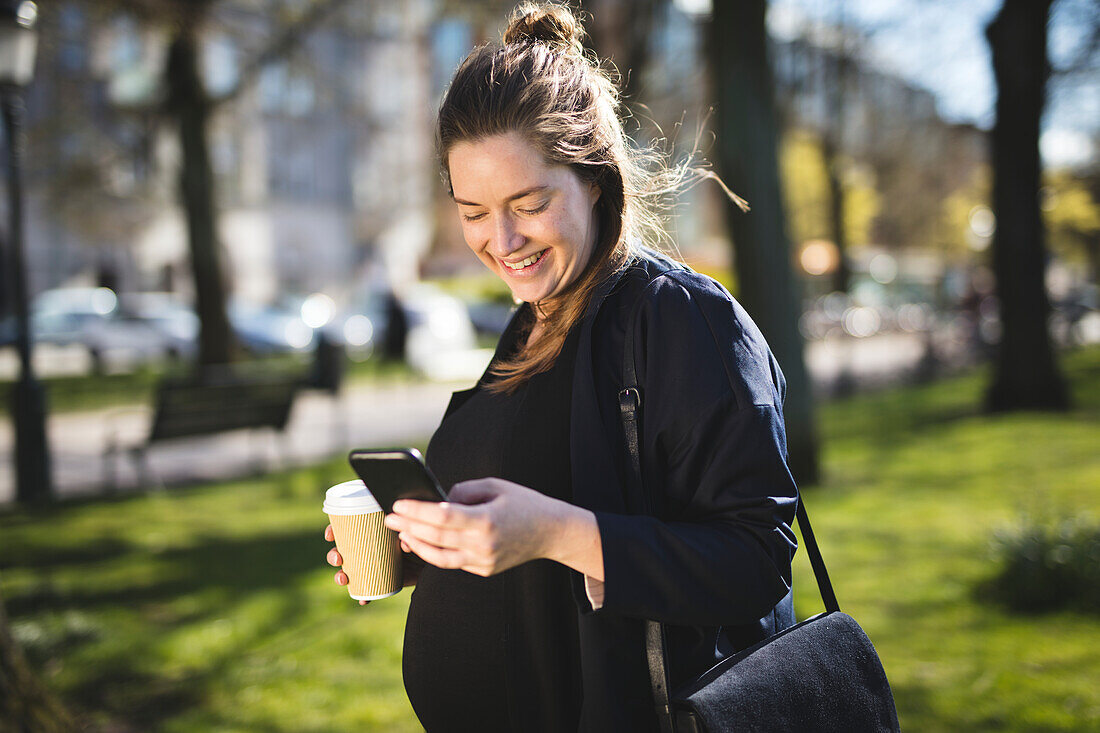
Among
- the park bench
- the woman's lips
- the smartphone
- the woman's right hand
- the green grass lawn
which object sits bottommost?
the green grass lawn

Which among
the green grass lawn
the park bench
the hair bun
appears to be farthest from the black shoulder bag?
the park bench

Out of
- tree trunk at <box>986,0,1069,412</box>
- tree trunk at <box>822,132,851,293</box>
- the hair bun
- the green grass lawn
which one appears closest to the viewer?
the hair bun

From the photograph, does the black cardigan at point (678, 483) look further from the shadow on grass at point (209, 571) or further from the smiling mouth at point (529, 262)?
the shadow on grass at point (209, 571)

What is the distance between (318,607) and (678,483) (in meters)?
4.16

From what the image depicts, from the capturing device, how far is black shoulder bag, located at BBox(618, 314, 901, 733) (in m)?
1.40

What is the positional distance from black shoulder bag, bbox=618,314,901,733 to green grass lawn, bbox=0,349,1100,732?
2295 mm

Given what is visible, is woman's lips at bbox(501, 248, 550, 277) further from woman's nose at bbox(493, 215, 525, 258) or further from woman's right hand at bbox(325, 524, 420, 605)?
woman's right hand at bbox(325, 524, 420, 605)

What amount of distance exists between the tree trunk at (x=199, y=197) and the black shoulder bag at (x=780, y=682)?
48.4 feet

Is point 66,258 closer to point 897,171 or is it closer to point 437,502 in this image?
point 897,171

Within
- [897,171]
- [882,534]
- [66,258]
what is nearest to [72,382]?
[66,258]

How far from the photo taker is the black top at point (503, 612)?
62.4 inches

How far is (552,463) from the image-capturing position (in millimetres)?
1603

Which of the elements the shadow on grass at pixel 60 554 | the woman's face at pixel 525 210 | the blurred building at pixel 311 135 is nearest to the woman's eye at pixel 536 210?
the woman's face at pixel 525 210

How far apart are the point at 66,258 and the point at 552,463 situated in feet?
112
